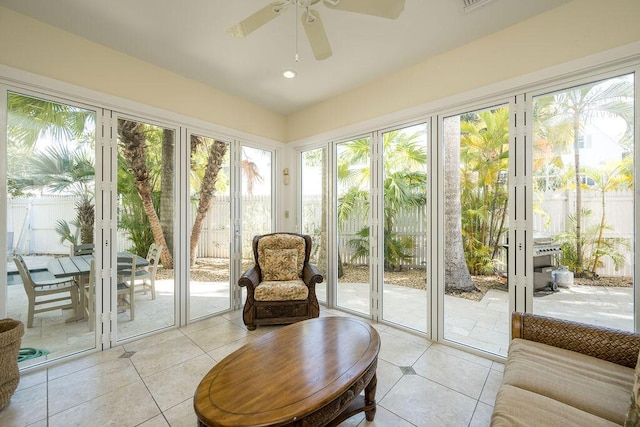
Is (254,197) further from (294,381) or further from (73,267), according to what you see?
(294,381)

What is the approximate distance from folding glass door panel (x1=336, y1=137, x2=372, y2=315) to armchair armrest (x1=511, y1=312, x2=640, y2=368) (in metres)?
1.71

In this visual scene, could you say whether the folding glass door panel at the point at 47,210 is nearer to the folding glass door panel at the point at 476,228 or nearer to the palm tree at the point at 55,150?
the palm tree at the point at 55,150

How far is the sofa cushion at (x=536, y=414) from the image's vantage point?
1101 mm

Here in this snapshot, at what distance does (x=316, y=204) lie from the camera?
4004mm

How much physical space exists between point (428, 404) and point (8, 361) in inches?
113

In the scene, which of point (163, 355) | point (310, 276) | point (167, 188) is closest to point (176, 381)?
point (163, 355)

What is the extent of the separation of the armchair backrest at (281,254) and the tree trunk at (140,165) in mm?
1098

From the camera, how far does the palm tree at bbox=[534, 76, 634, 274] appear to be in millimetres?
1969

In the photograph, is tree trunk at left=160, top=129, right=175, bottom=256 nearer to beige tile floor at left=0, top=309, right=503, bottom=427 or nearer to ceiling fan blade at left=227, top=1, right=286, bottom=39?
beige tile floor at left=0, top=309, right=503, bottom=427

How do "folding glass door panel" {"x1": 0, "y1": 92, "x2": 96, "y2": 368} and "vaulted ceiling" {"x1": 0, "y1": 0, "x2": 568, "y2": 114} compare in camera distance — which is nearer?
"vaulted ceiling" {"x1": 0, "y1": 0, "x2": 568, "y2": 114}

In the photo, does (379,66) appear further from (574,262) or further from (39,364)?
(39,364)

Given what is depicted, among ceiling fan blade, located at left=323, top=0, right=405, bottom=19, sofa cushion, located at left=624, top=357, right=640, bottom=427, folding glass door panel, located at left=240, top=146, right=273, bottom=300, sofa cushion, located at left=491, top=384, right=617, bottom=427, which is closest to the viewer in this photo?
sofa cushion, located at left=624, top=357, right=640, bottom=427

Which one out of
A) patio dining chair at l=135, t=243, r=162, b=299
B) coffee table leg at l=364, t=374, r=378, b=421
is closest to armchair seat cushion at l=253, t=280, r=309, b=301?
patio dining chair at l=135, t=243, r=162, b=299

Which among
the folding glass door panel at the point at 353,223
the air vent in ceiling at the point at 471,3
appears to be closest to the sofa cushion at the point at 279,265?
the folding glass door panel at the point at 353,223
